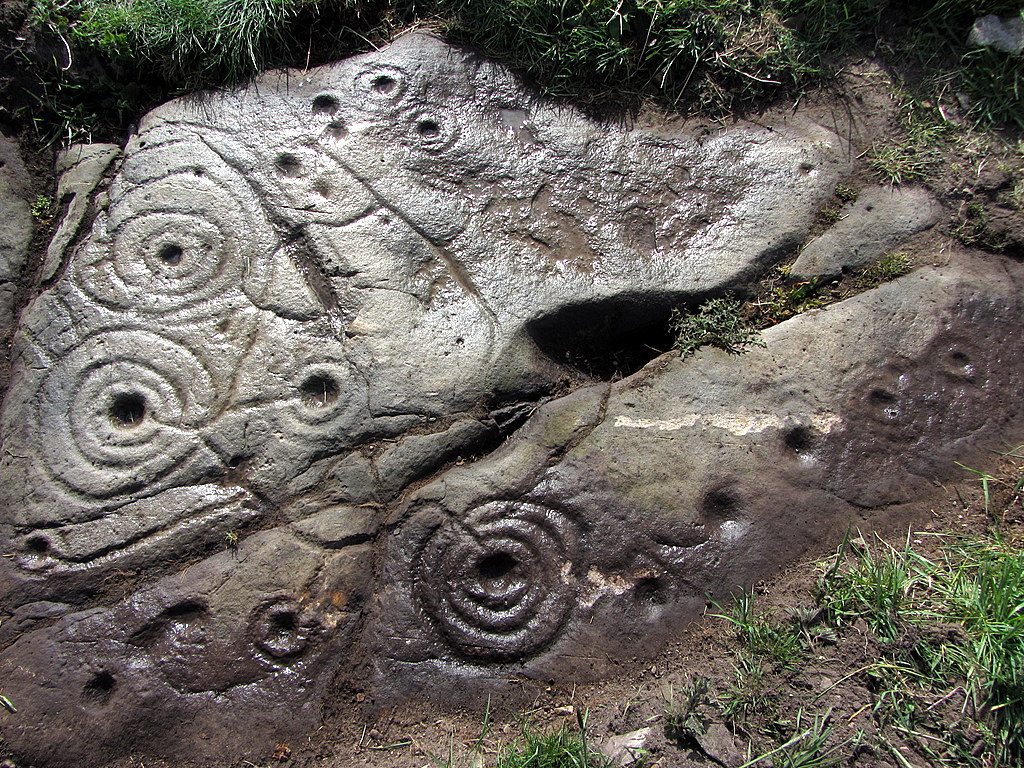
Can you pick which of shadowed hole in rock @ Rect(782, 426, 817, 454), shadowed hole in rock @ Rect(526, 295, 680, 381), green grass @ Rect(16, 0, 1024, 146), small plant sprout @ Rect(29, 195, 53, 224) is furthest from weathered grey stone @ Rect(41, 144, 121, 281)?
shadowed hole in rock @ Rect(782, 426, 817, 454)

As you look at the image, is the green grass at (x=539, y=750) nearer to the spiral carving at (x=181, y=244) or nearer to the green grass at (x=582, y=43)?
the spiral carving at (x=181, y=244)

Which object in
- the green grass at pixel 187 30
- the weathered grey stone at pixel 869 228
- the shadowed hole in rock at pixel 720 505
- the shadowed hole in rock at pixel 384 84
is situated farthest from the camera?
the green grass at pixel 187 30

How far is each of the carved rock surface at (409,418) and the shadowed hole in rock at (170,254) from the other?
3 centimetres

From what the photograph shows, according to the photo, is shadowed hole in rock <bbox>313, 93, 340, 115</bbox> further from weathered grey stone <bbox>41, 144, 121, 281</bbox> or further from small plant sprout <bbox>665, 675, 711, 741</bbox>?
small plant sprout <bbox>665, 675, 711, 741</bbox>

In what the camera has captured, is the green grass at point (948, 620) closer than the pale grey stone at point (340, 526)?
Yes

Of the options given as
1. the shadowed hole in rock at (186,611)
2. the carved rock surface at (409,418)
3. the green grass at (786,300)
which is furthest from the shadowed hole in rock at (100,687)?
the green grass at (786,300)

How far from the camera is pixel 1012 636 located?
221 cm

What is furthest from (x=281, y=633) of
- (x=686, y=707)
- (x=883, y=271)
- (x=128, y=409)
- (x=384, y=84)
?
(x=883, y=271)

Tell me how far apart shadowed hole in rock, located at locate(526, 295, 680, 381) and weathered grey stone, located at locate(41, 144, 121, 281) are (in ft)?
5.99

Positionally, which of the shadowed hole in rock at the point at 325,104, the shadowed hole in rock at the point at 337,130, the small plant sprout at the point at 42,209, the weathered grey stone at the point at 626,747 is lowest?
the weathered grey stone at the point at 626,747

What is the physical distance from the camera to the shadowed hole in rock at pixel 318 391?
2.52m

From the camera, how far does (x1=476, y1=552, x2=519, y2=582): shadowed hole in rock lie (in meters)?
2.36

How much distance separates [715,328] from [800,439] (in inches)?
19.0

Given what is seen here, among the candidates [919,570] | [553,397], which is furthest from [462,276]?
[919,570]
